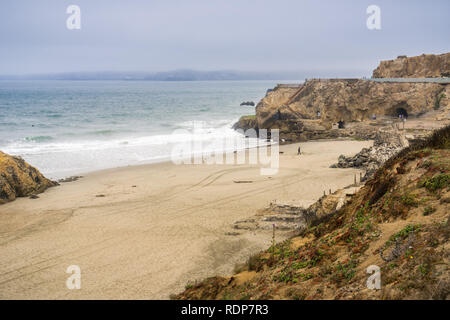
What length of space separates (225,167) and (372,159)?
30.3 ft

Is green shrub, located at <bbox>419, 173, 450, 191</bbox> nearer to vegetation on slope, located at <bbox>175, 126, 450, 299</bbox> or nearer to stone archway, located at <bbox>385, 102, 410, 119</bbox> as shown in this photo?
vegetation on slope, located at <bbox>175, 126, 450, 299</bbox>

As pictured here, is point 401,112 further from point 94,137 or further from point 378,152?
point 94,137

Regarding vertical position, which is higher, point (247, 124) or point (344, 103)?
point (344, 103)

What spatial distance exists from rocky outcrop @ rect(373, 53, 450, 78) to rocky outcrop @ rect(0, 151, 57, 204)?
43136 millimetres

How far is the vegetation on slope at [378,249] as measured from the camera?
585cm

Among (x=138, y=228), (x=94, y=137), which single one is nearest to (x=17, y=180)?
(x=138, y=228)

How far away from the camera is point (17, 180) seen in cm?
1975

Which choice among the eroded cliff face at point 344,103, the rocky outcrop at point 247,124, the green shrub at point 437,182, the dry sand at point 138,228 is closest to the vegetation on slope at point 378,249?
the green shrub at point 437,182

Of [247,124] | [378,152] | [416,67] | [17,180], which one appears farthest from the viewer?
[416,67]

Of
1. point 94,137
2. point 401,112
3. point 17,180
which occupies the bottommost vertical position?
point 17,180

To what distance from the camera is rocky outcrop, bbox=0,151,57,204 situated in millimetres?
18969

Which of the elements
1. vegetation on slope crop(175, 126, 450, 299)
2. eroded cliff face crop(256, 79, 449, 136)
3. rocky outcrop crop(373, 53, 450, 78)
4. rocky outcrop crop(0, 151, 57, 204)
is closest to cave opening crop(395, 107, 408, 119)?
eroded cliff face crop(256, 79, 449, 136)

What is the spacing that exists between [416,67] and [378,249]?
46.5m

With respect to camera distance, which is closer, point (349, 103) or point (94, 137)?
point (94, 137)
